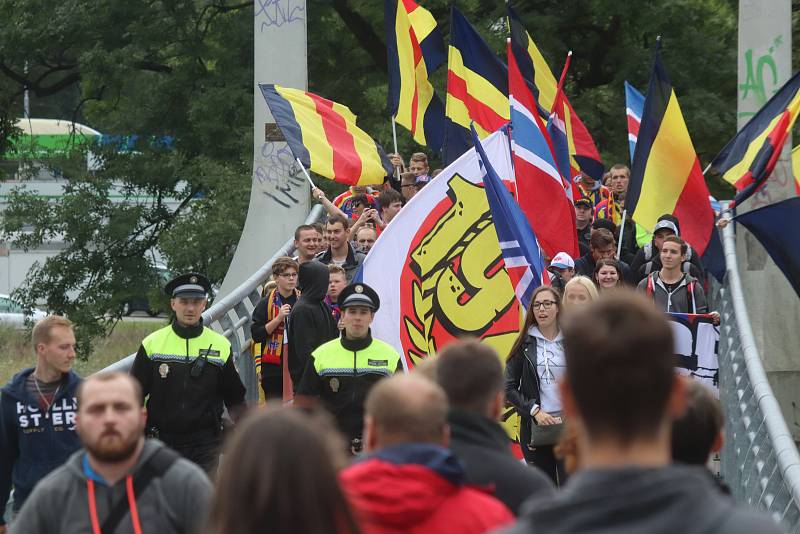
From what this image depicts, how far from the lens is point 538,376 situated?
896 cm

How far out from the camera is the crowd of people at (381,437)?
2.88m

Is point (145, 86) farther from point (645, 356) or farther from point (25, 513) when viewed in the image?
point (645, 356)

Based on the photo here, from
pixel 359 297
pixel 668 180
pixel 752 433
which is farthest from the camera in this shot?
pixel 668 180

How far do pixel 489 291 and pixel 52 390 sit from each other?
3.36 m

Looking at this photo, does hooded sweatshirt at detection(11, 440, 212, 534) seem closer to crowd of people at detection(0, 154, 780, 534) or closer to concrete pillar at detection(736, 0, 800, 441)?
crowd of people at detection(0, 154, 780, 534)

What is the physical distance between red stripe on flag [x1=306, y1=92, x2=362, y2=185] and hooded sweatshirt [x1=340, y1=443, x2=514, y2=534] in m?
10.8

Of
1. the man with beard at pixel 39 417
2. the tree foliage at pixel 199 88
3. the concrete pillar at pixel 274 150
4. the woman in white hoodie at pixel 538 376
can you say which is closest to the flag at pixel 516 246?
the woman in white hoodie at pixel 538 376

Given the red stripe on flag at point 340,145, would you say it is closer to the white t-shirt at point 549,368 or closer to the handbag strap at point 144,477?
the white t-shirt at point 549,368

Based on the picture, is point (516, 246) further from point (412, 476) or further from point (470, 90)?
point (412, 476)

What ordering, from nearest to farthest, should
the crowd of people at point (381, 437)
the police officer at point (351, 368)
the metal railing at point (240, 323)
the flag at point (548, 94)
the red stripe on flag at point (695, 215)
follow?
1. the crowd of people at point (381, 437)
2. the police officer at point (351, 368)
3. the red stripe on flag at point (695, 215)
4. the metal railing at point (240, 323)
5. the flag at point (548, 94)

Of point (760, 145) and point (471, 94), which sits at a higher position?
point (471, 94)

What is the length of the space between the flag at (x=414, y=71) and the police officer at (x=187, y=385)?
8.20 metres

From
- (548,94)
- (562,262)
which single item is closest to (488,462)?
(562,262)

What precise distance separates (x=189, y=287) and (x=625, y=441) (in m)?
6.34
